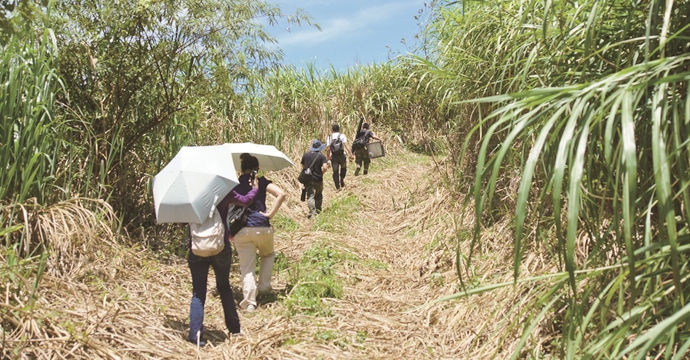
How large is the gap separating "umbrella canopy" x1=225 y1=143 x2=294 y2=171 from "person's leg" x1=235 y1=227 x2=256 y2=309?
2.25ft

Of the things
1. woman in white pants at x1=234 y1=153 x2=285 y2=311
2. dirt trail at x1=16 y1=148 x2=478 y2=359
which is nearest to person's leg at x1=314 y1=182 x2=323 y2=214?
dirt trail at x1=16 y1=148 x2=478 y2=359

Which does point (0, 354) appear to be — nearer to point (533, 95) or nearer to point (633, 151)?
point (533, 95)

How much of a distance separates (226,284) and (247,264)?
94 cm

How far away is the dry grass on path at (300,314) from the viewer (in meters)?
4.28

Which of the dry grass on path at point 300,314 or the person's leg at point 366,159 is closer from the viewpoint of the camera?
the dry grass on path at point 300,314

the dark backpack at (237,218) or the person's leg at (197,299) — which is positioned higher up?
the dark backpack at (237,218)

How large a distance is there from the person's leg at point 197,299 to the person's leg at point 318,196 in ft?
18.1

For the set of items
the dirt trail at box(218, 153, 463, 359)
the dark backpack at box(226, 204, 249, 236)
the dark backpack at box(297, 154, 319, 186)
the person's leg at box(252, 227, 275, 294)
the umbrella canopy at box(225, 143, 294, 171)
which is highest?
the umbrella canopy at box(225, 143, 294, 171)

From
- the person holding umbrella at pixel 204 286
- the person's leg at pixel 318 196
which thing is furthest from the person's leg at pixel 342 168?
the person holding umbrella at pixel 204 286

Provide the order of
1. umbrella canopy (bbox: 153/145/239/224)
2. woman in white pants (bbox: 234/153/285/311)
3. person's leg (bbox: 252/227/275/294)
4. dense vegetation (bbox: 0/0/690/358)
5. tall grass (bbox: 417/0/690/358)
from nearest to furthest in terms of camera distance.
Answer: tall grass (bbox: 417/0/690/358) < dense vegetation (bbox: 0/0/690/358) < umbrella canopy (bbox: 153/145/239/224) < woman in white pants (bbox: 234/153/285/311) < person's leg (bbox: 252/227/275/294)

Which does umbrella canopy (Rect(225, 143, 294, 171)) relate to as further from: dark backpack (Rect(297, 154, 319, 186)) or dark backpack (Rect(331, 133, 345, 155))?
dark backpack (Rect(331, 133, 345, 155))

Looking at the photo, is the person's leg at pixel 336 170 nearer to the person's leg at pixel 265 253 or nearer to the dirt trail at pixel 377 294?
the dirt trail at pixel 377 294

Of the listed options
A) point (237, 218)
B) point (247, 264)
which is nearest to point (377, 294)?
point (247, 264)

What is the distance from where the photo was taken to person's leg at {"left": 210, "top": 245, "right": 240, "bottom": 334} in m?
4.98
